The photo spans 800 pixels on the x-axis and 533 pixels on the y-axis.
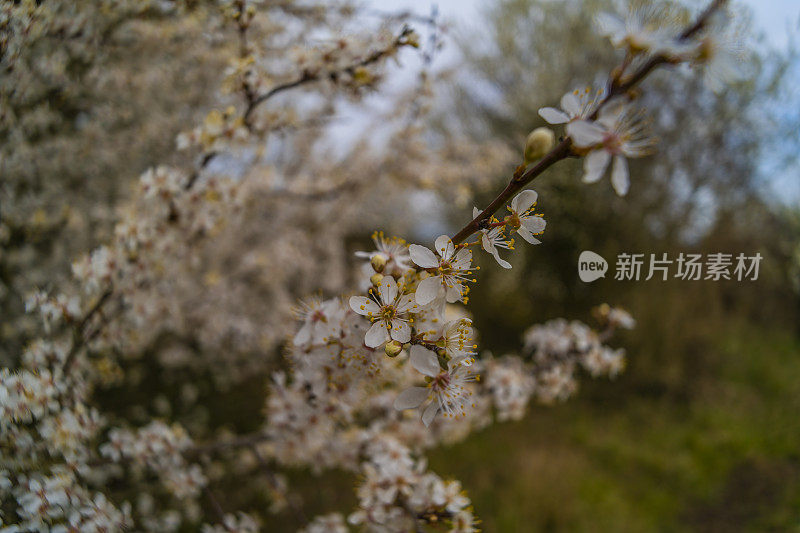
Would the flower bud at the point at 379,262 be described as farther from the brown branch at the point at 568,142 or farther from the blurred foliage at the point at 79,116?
the blurred foliage at the point at 79,116

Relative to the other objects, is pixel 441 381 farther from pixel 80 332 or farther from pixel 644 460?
pixel 644 460

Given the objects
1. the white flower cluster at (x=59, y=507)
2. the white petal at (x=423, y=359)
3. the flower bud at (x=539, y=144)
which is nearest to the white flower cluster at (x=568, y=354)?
the white petal at (x=423, y=359)

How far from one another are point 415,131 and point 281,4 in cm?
106

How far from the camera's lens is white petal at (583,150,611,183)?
0.72 meters

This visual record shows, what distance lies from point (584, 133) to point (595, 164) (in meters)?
0.06

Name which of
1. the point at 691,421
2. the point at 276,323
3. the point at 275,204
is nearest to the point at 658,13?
the point at 275,204

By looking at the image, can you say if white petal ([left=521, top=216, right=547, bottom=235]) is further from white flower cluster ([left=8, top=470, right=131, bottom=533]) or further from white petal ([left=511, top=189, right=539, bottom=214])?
white flower cluster ([left=8, top=470, right=131, bottom=533])

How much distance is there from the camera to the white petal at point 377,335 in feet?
2.82

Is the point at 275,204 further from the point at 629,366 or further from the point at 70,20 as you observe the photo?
the point at 629,366

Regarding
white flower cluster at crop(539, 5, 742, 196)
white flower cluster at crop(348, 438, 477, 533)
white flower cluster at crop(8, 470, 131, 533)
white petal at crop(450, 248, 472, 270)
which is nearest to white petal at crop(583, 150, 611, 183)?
white flower cluster at crop(539, 5, 742, 196)

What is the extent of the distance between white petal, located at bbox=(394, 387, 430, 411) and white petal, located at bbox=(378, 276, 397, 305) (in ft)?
0.63

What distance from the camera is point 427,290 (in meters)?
0.83

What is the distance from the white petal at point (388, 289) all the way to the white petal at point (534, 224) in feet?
0.90

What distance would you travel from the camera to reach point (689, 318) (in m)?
5.14
